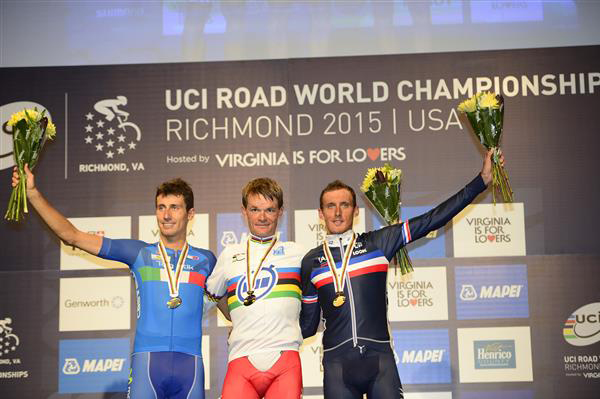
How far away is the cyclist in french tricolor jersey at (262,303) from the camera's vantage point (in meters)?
3.12

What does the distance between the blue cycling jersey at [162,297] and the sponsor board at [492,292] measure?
1.96 m

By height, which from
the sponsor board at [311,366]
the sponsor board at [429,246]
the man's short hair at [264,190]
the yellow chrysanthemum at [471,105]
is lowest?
the sponsor board at [311,366]

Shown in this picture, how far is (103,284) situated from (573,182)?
328cm

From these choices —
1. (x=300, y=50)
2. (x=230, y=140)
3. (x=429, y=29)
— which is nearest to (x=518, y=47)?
(x=429, y=29)

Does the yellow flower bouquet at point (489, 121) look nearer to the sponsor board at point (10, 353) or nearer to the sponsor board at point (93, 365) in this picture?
the sponsor board at point (93, 365)

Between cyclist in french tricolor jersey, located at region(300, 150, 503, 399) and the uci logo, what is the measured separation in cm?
19

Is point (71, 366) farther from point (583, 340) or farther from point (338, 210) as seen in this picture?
point (583, 340)

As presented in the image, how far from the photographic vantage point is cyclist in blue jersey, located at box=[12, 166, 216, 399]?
126 inches

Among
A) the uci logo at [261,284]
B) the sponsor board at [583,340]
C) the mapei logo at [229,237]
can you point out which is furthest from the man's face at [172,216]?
the sponsor board at [583,340]

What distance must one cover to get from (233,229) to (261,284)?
1604 millimetres

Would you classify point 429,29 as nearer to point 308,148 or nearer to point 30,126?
point 308,148

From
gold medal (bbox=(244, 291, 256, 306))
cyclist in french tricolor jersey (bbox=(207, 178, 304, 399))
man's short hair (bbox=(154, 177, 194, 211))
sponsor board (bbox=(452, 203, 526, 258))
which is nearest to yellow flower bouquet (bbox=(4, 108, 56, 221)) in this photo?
man's short hair (bbox=(154, 177, 194, 211))

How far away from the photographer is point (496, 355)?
4633 mm

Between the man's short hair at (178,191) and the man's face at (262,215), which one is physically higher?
the man's short hair at (178,191)
